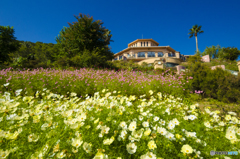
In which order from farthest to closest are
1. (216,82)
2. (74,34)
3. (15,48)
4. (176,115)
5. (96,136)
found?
1. (15,48)
2. (74,34)
3. (216,82)
4. (176,115)
5. (96,136)

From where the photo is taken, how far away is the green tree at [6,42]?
63.9 ft

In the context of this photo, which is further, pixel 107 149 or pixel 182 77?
pixel 182 77

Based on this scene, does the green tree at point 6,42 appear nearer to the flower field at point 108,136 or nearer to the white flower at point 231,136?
the flower field at point 108,136

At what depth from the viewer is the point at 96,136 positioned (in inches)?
47.1

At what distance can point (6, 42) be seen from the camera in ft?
68.5

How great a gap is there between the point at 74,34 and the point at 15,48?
55.4 feet

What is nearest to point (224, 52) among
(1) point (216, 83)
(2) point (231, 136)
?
(1) point (216, 83)

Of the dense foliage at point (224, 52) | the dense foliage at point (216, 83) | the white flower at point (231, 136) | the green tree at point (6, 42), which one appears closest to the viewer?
the white flower at point (231, 136)

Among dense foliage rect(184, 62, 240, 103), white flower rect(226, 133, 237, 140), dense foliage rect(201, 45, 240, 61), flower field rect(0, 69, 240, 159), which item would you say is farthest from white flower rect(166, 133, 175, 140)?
dense foliage rect(201, 45, 240, 61)

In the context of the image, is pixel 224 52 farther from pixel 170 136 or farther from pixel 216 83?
pixel 170 136

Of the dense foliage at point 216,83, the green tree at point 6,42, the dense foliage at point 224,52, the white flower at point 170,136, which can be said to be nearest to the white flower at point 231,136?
the white flower at point 170,136

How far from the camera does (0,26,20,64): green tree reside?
766 inches

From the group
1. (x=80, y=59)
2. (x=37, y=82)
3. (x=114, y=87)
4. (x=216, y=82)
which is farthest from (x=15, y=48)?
(x=216, y=82)

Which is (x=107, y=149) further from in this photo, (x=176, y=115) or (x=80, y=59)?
(x=80, y=59)
